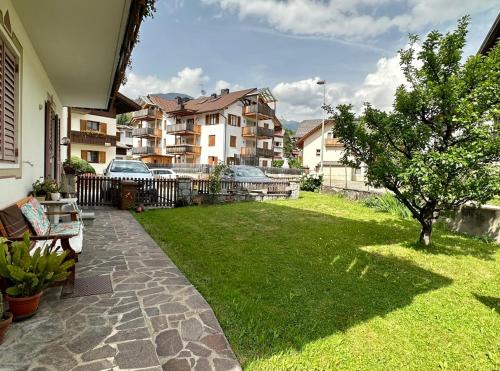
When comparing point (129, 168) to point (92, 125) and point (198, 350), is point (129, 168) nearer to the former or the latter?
point (198, 350)

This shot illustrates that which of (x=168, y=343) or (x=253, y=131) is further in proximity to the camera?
(x=253, y=131)

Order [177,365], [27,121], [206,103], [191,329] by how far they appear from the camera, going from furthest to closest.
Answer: [206,103], [27,121], [191,329], [177,365]

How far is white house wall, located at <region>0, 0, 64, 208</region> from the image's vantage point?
155 inches

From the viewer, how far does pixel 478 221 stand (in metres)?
7.45

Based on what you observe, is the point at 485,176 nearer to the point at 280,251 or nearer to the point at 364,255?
the point at 364,255

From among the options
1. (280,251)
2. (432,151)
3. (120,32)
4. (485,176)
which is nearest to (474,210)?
(485,176)

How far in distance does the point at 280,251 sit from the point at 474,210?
543 cm

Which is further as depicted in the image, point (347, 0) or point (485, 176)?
point (347, 0)

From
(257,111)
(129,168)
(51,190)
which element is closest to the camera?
(51,190)

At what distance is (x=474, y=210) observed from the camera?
7.58 meters

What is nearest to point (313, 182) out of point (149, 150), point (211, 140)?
point (211, 140)

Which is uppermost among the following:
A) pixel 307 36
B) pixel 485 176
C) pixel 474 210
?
pixel 307 36

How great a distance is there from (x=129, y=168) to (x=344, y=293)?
10.7 metres

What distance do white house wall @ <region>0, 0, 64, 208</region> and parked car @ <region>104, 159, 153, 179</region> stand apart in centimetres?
508
